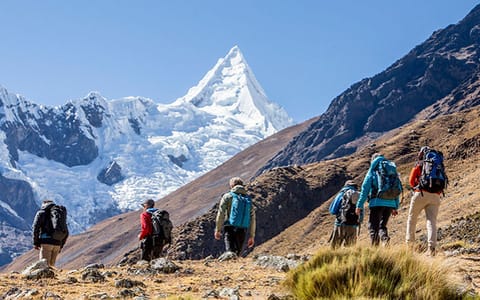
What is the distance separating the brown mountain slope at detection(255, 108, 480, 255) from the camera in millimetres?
36906

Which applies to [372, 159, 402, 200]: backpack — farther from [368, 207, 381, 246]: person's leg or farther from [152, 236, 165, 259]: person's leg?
[152, 236, 165, 259]: person's leg

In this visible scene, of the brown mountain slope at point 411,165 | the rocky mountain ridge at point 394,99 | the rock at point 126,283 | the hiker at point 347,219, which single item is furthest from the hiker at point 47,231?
the rocky mountain ridge at point 394,99

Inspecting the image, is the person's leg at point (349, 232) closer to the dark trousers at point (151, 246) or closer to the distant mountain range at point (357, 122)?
the dark trousers at point (151, 246)

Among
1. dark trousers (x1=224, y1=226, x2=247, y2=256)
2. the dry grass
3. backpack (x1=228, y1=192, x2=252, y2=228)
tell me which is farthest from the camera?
dark trousers (x1=224, y1=226, x2=247, y2=256)

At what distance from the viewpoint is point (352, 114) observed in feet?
541

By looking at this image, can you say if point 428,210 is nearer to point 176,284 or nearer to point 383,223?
point 383,223

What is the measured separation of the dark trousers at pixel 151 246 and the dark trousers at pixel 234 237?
1280mm

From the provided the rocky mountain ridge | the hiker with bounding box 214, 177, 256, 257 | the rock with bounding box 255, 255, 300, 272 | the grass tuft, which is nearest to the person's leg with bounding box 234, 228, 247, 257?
the hiker with bounding box 214, 177, 256, 257

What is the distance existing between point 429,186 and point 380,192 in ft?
2.49

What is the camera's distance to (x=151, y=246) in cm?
1206

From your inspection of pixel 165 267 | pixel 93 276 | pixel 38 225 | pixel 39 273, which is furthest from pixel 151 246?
pixel 39 273

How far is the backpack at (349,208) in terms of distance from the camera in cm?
1048

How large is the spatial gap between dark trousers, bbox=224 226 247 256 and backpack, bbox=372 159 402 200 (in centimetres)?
292

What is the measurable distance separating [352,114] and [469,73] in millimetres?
30353
